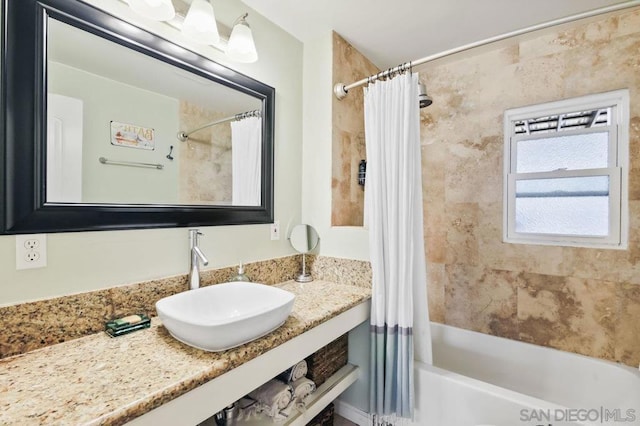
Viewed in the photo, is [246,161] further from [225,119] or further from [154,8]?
[154,8]

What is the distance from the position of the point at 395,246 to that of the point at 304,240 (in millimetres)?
623

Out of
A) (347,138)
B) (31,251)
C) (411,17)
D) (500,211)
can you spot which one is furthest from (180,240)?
(500,211)

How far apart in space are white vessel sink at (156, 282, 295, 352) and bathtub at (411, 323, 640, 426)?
0.97m

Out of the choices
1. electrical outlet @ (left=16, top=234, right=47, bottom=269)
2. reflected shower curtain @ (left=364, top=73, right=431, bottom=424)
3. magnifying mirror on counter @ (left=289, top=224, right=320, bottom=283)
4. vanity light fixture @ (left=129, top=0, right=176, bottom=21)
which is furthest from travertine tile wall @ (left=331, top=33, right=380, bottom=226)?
electrical outlet @ (left=16, top=234, right=47, bottom=269)

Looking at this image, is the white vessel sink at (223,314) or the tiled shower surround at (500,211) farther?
the tiled shower surround at (500,211)

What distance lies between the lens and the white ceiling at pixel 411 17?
1.65 metres

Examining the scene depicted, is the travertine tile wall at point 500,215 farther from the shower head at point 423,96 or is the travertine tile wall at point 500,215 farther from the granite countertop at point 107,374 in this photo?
the granite countertop at point 107,374

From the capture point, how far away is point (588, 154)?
1960mm

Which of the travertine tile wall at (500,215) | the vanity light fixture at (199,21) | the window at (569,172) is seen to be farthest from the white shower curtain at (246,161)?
the window at (569,172)

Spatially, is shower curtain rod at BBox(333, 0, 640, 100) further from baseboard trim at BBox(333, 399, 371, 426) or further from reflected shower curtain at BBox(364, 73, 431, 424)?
baseboard trim at BBox(333, 399, 371, 426)

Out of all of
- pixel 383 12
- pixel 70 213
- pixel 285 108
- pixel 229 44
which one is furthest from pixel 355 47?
pixel 70 213

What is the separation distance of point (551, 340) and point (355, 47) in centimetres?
245

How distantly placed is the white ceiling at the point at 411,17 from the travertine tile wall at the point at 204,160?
0.75m

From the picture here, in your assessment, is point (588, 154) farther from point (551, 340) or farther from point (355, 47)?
point (355, 47)
